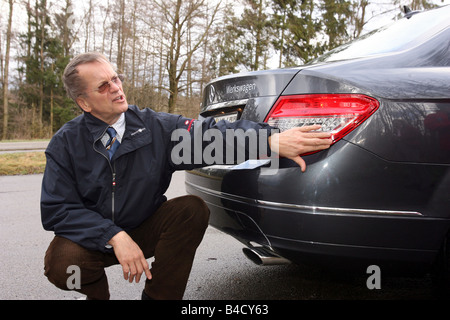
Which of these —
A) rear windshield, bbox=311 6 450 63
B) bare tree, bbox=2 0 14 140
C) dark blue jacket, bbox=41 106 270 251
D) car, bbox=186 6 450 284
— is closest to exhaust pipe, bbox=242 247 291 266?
car, bbox=186 6 450 284

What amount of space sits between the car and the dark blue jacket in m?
0.30

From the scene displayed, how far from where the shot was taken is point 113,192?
1.74m

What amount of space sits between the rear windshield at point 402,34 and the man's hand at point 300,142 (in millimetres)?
668

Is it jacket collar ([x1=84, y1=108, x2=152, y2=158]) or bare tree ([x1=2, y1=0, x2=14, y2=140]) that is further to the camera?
bare tree ([x1=2, y1=0, x2=14, y2=140])

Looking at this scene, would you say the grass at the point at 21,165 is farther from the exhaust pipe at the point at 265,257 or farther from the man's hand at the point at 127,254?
the exhaust pipe at the point at 265,257

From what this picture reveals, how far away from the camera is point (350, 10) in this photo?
20609 mm

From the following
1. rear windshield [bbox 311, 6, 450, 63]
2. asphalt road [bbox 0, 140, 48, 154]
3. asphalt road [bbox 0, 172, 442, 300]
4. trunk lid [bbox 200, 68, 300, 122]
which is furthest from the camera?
asphalt road [bbox 0, 140, 48, 154]

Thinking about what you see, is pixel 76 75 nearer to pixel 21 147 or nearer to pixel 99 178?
pixel 99 178

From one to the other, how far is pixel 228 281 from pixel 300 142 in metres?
1.29

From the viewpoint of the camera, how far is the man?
65.0 inches

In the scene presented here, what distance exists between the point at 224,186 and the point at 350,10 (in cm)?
2175

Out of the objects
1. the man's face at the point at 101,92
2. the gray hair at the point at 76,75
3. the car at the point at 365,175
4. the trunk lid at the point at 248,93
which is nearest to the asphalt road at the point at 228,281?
the car at the point at 365,175

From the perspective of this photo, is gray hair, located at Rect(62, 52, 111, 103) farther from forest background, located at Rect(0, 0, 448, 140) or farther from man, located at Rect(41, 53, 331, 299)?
forest background, located at Rect(0, 0, 448, 140)
